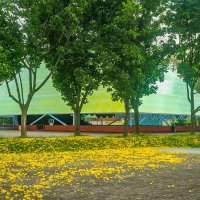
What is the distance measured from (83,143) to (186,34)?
48.6 ft

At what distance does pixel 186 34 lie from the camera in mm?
33750

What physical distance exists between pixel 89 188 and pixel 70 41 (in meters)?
18.8

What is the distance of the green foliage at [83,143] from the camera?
2328cm

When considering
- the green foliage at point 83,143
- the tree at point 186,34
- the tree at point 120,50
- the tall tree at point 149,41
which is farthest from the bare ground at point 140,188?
the tree at point 186,34

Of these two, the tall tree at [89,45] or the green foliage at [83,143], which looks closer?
the green foliage at [83,143]

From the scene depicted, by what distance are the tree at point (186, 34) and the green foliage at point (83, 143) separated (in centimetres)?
629

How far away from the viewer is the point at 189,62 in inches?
1378

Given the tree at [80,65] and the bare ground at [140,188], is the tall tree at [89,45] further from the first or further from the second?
the bare ground at [140,188]

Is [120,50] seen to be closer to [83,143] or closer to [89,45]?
[89,45]

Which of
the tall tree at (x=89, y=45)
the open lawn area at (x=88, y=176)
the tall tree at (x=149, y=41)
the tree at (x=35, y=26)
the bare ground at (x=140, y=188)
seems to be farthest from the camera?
the tall tree at (x=149, y=41)

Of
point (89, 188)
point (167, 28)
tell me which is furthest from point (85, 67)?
point (89, 188)

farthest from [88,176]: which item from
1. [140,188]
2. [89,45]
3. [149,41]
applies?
[149,41]

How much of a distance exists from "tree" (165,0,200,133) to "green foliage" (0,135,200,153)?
20.6 feet

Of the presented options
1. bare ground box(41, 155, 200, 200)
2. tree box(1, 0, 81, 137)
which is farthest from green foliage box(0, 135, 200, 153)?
bare ground box(41, 155, 200, 200)
